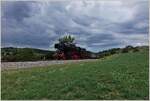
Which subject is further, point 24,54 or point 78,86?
point 24,54

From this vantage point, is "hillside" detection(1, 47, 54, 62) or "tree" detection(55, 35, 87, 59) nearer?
"hillside" detection(1, 47, 54, 62)

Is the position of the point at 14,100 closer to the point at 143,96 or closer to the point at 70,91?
the point at 70,91

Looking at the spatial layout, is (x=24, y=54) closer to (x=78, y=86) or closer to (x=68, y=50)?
(x=68, y=50)

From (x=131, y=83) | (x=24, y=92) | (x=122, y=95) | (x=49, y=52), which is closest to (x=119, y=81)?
(x=131, y=83)

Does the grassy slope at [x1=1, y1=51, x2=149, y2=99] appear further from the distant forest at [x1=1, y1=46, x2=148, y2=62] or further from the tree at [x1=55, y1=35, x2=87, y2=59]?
the tree at [x1=55, y1=35, x2=87, y2=59]

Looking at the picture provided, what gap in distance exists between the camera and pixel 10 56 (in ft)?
93.4

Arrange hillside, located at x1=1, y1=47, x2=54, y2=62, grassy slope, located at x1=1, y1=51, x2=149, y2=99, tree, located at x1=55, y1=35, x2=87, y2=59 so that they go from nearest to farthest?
grassy slope, located at x1=1, y1=51, x2=149, y2=99 < hillside, located at x1=1, y1=47, x2=54, y2=62 < tree, located at x1=55, y1=35, x2=87, y2=59

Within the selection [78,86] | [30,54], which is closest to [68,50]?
[30,54]

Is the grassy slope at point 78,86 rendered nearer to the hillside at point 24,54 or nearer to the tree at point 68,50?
the hillside at point 24,54

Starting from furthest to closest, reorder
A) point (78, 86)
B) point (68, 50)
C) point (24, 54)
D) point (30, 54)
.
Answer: point (68, 50)
point (30, 54)
point (24, 54)
point (78, 86)

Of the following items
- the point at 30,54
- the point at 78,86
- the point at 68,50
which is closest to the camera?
the point at 78,86

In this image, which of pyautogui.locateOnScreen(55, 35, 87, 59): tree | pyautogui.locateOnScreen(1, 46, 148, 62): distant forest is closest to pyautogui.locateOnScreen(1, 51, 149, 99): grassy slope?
pyautogui.locateOnScreen(1, 46, 148, 62): distant forest

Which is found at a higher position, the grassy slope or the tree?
the tree

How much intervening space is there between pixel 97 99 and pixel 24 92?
6.30 feet
